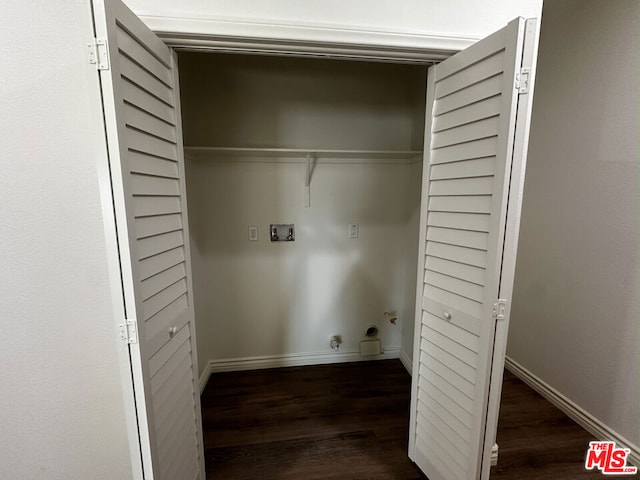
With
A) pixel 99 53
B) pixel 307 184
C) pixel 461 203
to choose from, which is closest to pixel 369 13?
pixel 461 203

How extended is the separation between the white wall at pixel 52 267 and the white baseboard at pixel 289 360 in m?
1.19

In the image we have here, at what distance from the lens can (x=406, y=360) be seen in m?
2.46

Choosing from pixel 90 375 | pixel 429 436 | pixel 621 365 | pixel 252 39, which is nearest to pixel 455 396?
pixel 429 436

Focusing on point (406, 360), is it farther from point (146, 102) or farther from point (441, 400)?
point (146, 102)

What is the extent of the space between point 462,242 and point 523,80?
1.87 ft

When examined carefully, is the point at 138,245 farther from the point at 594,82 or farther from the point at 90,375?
the point at 594,82

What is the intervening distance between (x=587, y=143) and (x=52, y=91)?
2.63 m

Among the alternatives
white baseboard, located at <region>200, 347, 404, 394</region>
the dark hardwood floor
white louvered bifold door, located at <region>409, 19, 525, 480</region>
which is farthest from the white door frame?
white baseboard, located at <region>200, 347, 404, 394</region>

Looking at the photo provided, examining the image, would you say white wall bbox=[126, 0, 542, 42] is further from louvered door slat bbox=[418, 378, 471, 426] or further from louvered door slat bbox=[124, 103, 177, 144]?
louvered door slat bbox=[418, 378, 471, 426]

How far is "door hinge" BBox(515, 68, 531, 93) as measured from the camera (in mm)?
921

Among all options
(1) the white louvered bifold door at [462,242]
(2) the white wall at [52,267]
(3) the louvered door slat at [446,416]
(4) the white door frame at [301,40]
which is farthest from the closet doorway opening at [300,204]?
(2) the white wall at [52,267]

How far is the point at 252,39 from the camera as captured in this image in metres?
1.11

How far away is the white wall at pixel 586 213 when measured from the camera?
159 cm

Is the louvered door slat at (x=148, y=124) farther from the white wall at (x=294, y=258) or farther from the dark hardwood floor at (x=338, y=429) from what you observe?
the dark hardwood floor at (x=338, y=429)
